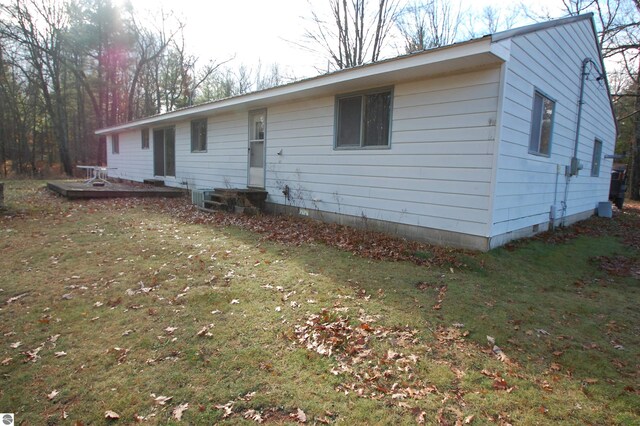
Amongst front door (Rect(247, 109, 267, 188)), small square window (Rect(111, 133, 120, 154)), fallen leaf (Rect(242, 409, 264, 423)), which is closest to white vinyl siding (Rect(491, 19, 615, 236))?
fallen leaf (Rect(242, 409, 264, 423))

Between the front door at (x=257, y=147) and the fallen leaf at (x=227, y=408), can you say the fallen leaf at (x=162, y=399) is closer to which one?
the fallen leaf at (x=227, y=408)

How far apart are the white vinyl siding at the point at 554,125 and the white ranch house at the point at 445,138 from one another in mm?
33

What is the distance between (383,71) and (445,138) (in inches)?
60.1

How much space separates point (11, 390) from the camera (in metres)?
2.57

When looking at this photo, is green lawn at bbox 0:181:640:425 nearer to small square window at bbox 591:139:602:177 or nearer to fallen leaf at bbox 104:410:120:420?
fallen leaf at bbox 104:410:120:420

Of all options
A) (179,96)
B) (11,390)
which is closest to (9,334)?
(11,390)

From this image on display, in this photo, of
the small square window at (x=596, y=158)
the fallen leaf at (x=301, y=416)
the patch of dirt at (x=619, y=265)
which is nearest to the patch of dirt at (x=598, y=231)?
the patch of dirt at (x=619, y=265)

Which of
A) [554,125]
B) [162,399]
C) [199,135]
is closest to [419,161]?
[554,125]

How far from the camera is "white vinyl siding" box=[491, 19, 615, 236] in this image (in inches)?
225

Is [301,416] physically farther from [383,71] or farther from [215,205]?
[215,205]

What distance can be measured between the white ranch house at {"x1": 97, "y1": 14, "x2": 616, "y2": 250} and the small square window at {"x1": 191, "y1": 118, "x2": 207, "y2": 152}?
1443 mm

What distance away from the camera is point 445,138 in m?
5.92

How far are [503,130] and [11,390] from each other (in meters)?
6.28

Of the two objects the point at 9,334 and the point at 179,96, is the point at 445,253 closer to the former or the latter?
the point at 9,334
